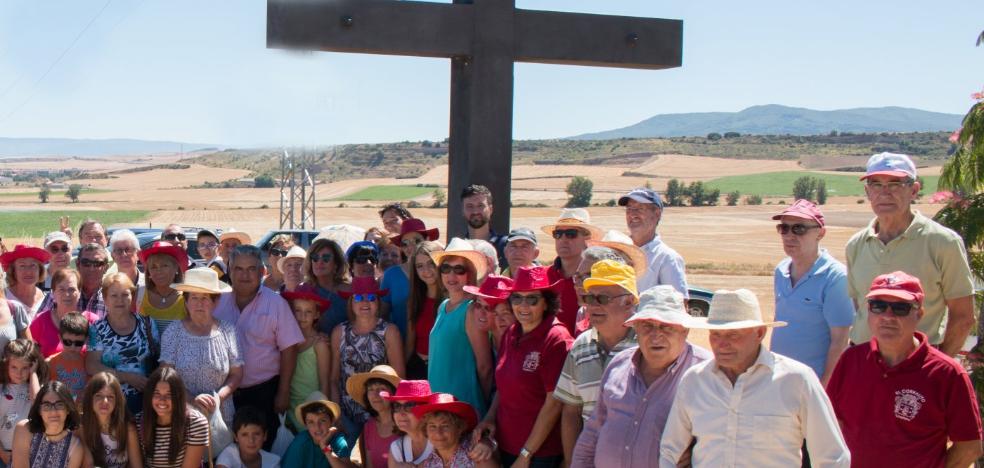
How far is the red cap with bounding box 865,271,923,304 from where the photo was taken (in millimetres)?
3797

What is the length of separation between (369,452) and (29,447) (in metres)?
1.83

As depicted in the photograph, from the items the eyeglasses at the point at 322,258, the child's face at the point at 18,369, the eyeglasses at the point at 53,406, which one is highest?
the eyeglasses at the point at 322,258

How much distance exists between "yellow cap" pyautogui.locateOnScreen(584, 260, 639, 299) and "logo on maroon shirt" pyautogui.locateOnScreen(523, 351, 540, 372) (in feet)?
1.91

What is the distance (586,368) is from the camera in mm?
4332

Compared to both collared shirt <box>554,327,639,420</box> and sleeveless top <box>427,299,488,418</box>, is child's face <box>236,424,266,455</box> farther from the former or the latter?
collared shirt <box>554,327,639,420</box>

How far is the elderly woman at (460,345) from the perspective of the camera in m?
5.27

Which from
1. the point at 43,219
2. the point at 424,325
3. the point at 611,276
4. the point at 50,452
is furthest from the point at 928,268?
the point at 43,219

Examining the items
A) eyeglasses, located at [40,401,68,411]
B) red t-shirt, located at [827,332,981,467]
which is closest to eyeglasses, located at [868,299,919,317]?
red t-shirt, located at [827,332,981,467]

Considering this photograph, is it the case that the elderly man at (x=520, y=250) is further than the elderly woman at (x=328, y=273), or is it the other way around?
the elderly woman at (x=328, y=273)

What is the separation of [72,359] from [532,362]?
2807mm

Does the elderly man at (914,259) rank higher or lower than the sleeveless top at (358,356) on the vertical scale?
higher

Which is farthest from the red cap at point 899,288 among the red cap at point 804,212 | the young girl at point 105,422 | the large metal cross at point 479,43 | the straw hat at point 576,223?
the young girl at point 105,422

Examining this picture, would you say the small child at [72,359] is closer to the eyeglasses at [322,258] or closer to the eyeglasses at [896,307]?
the eyeglasses at [322,258]

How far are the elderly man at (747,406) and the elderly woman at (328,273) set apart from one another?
10.3 feet
